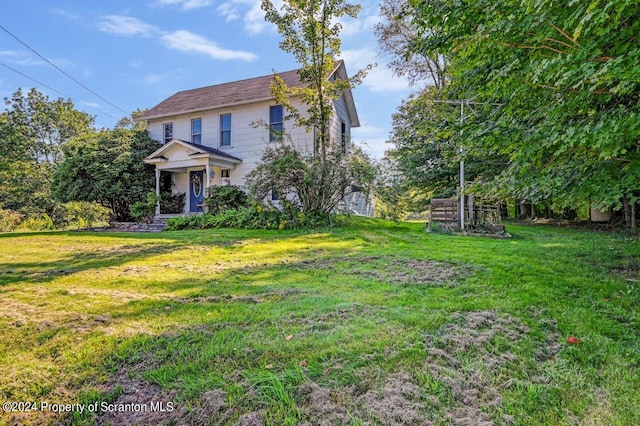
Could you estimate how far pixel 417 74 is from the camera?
19.1 meters

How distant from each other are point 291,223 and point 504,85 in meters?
7.36

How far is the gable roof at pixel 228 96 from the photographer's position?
46.9ft

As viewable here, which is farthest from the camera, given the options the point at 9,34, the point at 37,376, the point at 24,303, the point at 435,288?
the point at 9,34

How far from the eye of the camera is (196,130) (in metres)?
15.5

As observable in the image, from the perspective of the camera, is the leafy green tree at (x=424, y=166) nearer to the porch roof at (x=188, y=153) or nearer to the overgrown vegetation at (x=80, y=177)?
the porch roof at (x=188, y=153)

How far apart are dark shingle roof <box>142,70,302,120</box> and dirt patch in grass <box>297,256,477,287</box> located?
402 inches

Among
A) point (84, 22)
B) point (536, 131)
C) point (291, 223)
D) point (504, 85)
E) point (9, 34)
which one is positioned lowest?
point (291, 223)

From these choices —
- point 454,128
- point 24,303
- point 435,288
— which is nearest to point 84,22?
point 24,303

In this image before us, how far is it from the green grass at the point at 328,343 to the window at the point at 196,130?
11657 millimetres

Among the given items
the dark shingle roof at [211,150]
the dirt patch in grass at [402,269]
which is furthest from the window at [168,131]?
the dirt patch in grass at [402,269]

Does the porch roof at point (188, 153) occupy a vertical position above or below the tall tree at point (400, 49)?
below

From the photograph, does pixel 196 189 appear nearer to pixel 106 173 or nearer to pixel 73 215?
pixel 106 173

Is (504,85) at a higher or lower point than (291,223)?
higher

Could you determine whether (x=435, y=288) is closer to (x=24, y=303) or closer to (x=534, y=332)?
(x=534, y=332)
